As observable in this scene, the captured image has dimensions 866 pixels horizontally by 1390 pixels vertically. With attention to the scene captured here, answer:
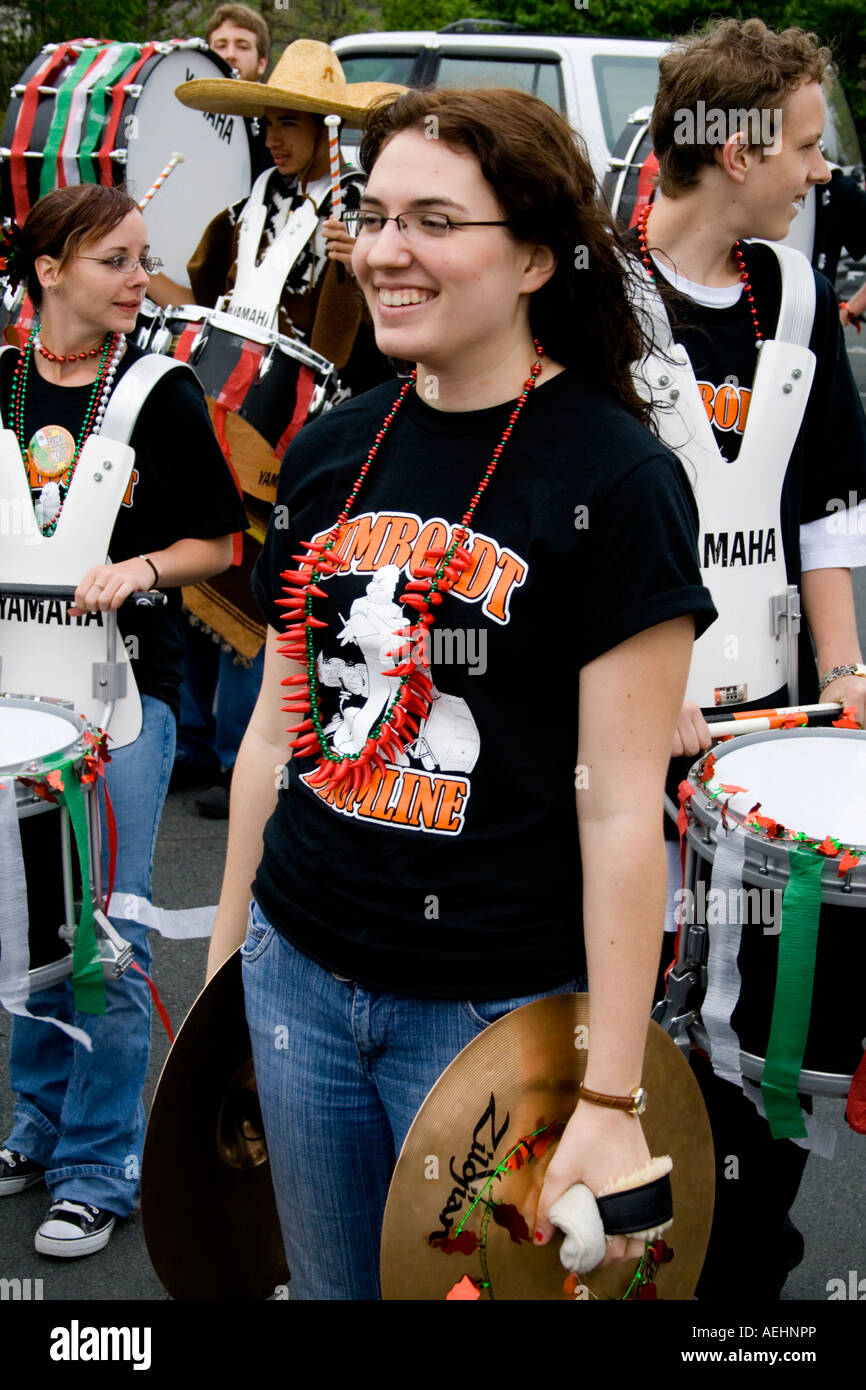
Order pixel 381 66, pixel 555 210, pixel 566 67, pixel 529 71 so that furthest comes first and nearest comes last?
pixel 381 66 < pixel 529 71 < pixel 566 67 < pixel 555 210

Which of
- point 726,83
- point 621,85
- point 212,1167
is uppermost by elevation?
point 621,85

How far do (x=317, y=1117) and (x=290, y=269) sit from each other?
3.65 metres

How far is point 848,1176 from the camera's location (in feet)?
10.8

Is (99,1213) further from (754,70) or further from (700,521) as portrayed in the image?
(754,70)

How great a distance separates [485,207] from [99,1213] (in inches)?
87.0

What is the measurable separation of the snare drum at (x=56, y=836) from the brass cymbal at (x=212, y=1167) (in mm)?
622

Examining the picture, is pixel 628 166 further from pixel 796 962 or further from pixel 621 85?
pixel 796 962

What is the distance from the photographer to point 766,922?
205 centimetres

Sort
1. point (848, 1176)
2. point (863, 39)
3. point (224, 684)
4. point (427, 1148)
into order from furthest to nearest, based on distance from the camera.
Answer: point (863, 39)
point (224, 684)
point (848, 1176)
point (427, 1148)

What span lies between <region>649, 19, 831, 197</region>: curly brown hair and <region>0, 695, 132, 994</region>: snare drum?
4.57 feet

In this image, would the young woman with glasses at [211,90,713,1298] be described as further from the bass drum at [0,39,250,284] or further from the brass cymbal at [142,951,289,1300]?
the bass drum at [0,39,250,284]

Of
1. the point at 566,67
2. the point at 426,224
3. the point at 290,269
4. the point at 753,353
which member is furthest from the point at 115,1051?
the point at 566,67
